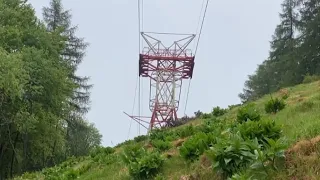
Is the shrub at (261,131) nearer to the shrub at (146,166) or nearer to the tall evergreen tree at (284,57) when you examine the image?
the shrub at (146,166)

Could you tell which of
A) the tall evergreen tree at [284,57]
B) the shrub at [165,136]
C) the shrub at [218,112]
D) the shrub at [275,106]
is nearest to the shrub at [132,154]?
the shrub at [165,136]

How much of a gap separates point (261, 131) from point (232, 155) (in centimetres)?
87

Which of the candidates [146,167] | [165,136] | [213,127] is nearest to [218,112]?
[165,136]

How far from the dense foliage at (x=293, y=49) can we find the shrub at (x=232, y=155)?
22.5m

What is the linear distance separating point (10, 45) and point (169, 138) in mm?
13793

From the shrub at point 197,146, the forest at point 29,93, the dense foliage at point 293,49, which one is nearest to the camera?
the shrub at point 197,146

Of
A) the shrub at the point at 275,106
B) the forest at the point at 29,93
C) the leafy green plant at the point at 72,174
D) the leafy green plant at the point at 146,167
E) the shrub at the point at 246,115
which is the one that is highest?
the forest at the point at 29,93

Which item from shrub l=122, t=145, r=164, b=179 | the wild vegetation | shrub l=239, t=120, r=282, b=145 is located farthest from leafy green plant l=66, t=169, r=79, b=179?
shrub l=239, t=120, r=282, b=145

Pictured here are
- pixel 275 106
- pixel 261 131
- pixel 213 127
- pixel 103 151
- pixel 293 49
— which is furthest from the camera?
pixel 293 49

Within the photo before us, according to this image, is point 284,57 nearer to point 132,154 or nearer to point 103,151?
point 103,151

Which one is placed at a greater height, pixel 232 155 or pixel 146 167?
pixel 146 167

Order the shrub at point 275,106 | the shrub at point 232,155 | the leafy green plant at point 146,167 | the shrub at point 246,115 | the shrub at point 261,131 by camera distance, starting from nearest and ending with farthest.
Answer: the shrub at point 232,155
the shrub at point 261,131
the leafy green plant at point 146,167
the shrub at point 246,115
the shrub at point 275,106

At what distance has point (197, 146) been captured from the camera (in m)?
7.39

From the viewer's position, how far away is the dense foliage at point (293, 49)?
110 ft
